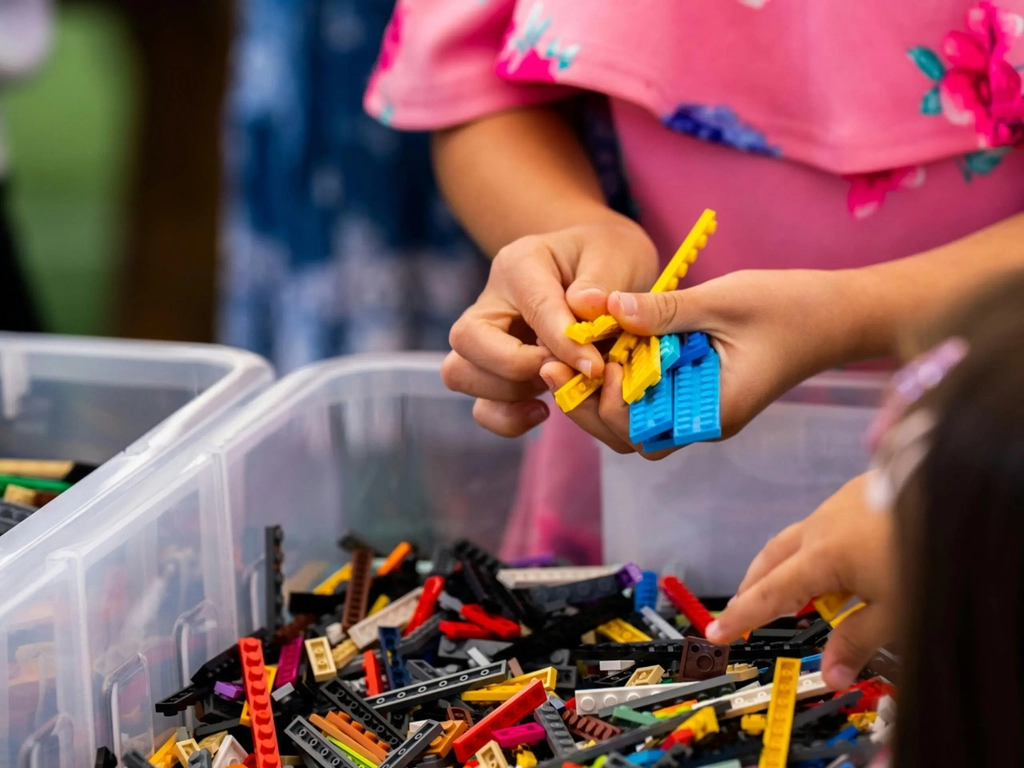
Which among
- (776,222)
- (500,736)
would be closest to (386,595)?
(500,736)

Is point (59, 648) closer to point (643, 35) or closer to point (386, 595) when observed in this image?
point (386, 595)

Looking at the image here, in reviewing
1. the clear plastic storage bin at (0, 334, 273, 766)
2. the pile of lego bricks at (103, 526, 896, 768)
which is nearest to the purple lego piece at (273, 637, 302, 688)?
the pile of lego bricks at (103, 526, 896, 768)

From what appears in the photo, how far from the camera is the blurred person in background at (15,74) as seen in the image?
118 centimetres

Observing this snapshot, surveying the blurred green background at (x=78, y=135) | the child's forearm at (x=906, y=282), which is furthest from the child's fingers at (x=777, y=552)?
the blurred green background at (x=78, y=135)

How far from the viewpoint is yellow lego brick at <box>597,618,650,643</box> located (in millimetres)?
698

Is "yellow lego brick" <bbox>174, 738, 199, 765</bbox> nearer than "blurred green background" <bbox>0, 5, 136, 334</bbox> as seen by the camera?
Yes

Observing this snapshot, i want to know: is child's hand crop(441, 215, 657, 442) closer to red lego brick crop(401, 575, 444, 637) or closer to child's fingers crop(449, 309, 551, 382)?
child's fingers crop(449, 309, 551, 382)

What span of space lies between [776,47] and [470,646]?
0.43 meters

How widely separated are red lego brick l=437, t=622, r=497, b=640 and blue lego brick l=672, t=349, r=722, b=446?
23 centimetres

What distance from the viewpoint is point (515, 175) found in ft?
2.57

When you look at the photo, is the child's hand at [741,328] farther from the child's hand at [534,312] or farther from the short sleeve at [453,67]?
the short sleeve at [453,67]

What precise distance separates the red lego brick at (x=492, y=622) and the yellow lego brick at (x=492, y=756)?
128mm

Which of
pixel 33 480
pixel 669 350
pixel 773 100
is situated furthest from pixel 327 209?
pixel 669 350

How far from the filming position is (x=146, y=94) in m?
2.55
